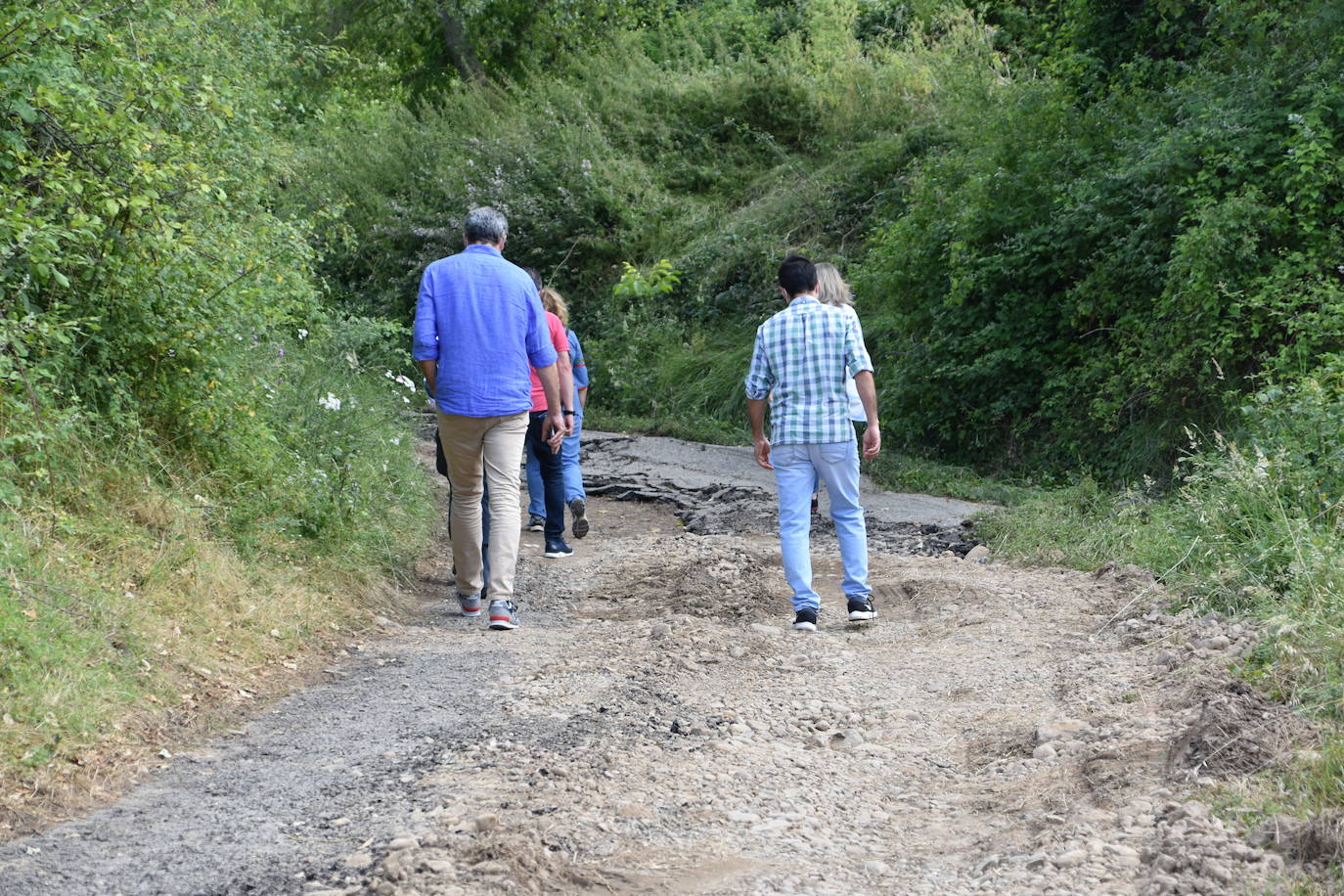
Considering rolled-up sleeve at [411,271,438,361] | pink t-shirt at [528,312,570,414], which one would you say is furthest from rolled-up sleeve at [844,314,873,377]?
pink t-shirt at [528,312,570,414]

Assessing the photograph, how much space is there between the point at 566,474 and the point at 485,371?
9.50 feet

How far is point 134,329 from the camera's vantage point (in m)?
6.27

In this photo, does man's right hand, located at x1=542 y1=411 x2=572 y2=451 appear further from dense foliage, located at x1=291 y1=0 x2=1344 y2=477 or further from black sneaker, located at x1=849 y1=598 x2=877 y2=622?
dense foliage, located at x1=291 y1=0 x2=1344 y2=477

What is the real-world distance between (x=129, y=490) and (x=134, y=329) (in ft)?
2.70

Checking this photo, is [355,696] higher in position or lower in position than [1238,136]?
lower

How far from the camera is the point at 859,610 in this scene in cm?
649

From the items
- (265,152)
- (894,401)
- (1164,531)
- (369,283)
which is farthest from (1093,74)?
(369,283)

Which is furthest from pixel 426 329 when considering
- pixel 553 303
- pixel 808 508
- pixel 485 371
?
pixel 553 303

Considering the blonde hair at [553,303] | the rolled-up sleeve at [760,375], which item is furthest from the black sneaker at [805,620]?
the blonde hair at [553,303]

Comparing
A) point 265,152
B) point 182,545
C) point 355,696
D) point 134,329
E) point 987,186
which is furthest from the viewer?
point 987,186

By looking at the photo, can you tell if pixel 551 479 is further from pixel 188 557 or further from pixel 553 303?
pixel 188 557

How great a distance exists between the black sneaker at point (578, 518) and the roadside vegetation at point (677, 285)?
1036mm

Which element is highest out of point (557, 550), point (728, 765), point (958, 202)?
point (958, 202)

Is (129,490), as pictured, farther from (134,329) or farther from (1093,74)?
(1093,74)
